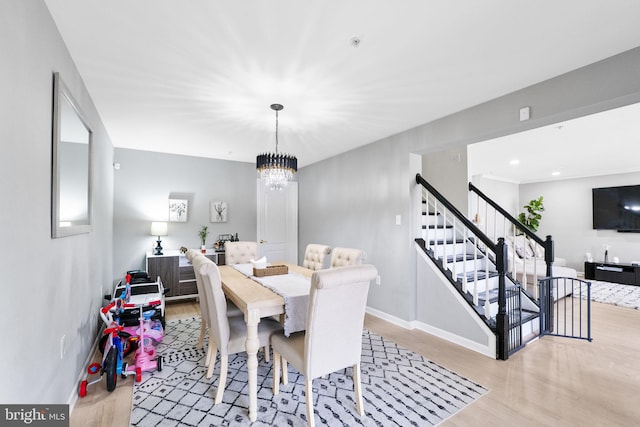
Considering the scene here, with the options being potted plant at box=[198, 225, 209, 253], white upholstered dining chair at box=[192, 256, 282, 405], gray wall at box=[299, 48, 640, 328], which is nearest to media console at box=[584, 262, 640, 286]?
gray wall at box=[299, 48, 640, 328]

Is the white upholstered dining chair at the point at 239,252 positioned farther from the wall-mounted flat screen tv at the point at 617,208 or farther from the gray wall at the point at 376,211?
the wall-mounted flat screen tv at the point at 617,208

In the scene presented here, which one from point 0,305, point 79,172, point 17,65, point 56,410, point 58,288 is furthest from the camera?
point 79,172

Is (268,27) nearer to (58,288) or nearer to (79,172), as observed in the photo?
(79,172)

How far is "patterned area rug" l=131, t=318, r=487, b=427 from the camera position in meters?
1.93

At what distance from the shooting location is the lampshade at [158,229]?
459 centimetres

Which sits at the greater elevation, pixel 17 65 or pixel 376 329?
pixel 17 65

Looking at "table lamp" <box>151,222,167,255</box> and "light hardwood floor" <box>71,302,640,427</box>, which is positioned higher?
"table lamp" <box>151,222,167,255</box>

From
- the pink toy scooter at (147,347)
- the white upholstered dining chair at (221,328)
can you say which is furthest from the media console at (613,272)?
the pink toy scooter at (147,347)

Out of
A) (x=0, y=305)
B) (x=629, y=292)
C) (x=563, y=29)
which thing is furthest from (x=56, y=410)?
(x=629, y=292)

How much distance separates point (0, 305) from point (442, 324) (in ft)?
11.7

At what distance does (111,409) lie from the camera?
205cm

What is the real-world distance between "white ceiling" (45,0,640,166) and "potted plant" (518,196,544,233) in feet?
20.7

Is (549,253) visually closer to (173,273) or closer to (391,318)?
(391,318)

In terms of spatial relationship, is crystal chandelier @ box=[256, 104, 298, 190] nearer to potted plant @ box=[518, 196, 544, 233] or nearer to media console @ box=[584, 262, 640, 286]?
potted plant @ box=[518, 196, 544, 233]
